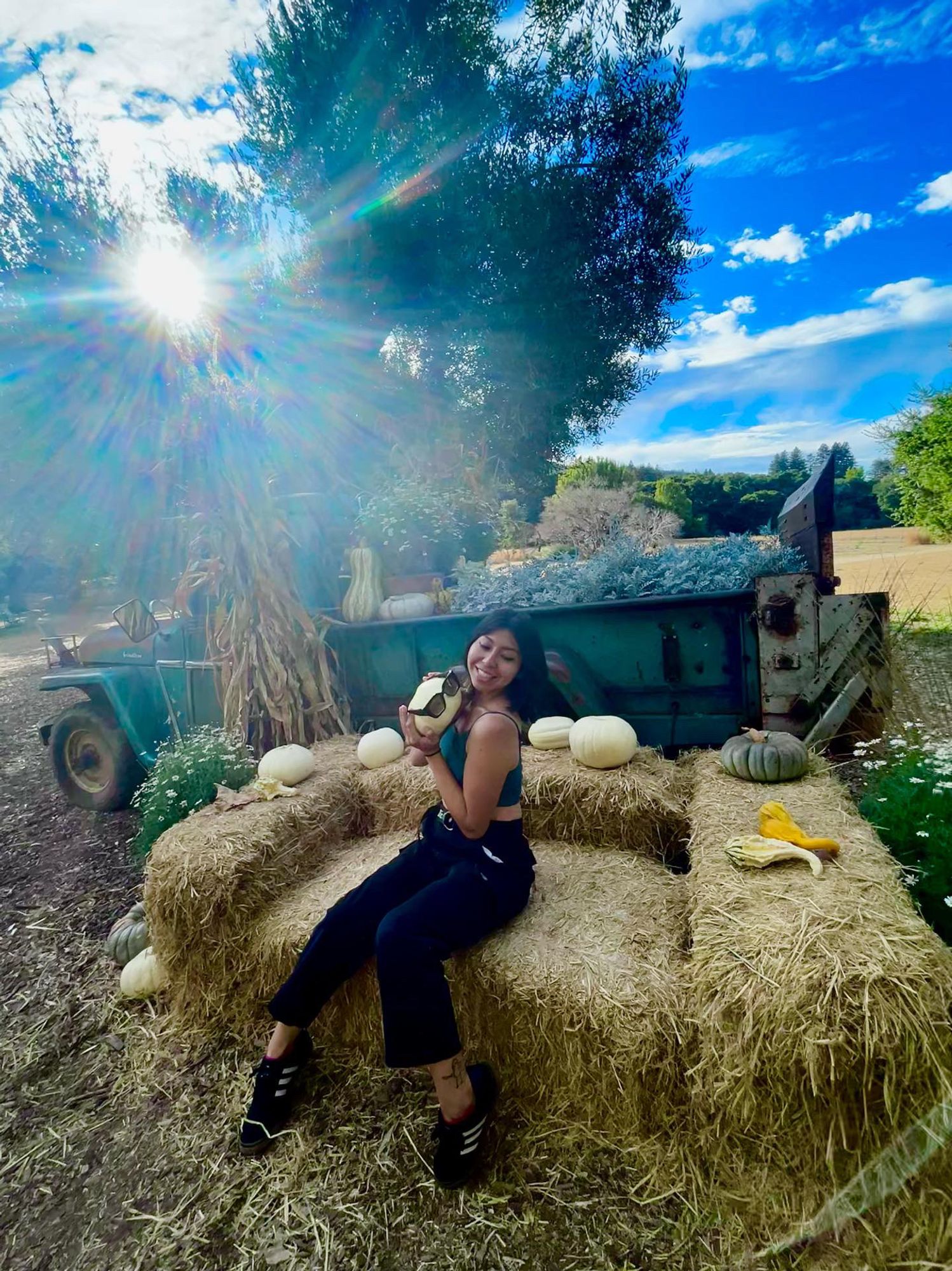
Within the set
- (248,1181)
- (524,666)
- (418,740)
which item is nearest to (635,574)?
(524,666)

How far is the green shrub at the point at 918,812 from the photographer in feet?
6.82

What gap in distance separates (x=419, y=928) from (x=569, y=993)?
1.56 feet

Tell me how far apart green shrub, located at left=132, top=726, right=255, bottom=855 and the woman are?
1.69m

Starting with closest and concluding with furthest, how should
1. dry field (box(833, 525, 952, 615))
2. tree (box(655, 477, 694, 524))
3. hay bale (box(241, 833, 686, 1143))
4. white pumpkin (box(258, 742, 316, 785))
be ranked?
1. hay bale (box(241, 833, 686, 1143))
2. white pumpkin (box(258, 742, 316, 785))
3. dry field (box(833, 525, 952, 615))
4. tree (box(655, 477, 694, 524))

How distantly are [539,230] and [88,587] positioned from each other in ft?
42.5

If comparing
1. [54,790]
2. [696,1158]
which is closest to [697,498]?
[54,790]

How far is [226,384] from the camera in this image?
15.8 ft

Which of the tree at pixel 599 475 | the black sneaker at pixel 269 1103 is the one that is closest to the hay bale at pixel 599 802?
the black sneaker at pixel 269 1103

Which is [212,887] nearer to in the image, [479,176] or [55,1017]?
[55,1017]

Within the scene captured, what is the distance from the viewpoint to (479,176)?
30.1 ft

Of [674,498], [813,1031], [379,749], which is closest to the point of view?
[813,1031]

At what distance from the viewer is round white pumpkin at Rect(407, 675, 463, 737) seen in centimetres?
204

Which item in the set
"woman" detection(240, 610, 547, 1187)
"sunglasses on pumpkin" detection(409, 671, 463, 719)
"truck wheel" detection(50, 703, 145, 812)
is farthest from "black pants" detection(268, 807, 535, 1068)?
"truck wheel" detection(50, 703, 145, 812)

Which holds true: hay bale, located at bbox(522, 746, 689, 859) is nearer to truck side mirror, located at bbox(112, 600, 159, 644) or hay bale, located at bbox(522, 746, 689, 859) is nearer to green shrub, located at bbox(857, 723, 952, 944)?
green shrub, located at bbox(857, 723, 952, 944)
